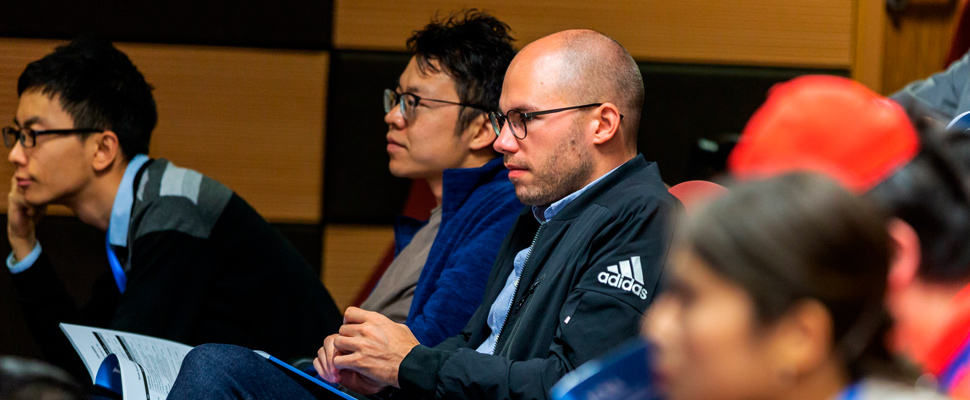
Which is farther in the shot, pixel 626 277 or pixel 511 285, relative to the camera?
pixel 511 285

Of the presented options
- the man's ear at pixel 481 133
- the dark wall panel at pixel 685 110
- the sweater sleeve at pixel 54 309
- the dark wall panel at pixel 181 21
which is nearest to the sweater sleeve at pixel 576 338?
the man's ear at pixel 481 133

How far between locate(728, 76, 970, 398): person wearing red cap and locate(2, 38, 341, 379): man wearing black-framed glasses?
3.50 feet

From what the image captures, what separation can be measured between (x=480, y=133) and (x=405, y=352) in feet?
1.87

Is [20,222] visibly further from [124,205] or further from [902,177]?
[902,177]

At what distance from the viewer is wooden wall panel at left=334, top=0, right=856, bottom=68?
1.96 meters

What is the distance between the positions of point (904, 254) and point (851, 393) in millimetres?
154

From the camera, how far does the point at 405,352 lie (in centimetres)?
107

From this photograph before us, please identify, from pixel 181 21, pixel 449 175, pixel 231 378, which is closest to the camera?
pixel 231 378

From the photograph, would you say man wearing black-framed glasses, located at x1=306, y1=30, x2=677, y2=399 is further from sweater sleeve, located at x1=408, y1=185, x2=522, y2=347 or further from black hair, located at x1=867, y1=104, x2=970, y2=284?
black hair, located at x1=867, y1=104, x2=970, y2=284

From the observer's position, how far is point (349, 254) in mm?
2014

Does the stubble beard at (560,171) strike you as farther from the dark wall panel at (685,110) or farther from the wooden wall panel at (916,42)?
the wooden wall panel at (916,42)

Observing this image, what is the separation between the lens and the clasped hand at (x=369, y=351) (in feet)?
3.51

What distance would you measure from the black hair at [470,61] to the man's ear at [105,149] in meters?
0.57

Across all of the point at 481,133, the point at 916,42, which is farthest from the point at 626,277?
the point at 916,42
